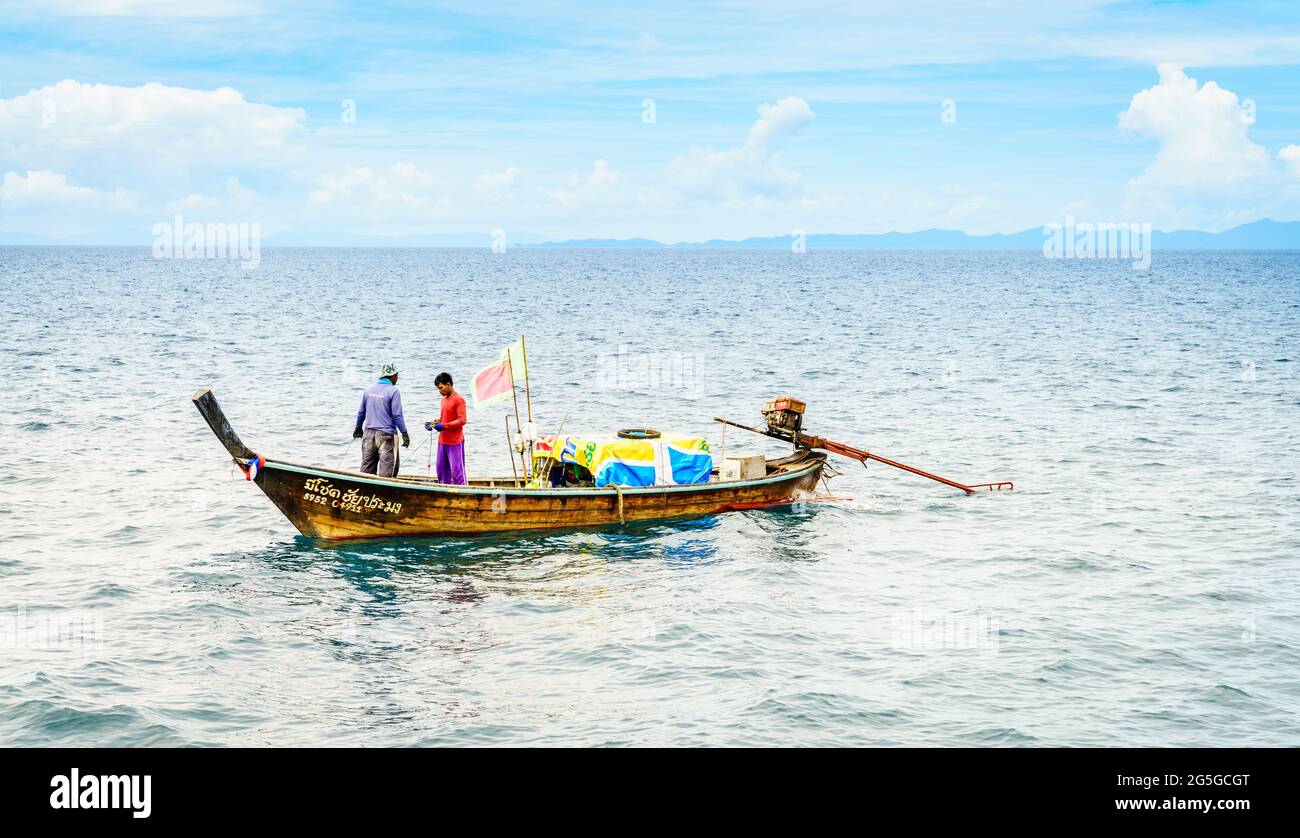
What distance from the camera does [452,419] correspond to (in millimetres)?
19562

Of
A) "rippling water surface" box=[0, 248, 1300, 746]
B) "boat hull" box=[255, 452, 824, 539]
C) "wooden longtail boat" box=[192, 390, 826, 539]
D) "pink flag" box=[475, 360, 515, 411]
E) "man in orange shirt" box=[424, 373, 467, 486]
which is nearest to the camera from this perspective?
"rippling water surface" box=[0, 248, 1300, 746]

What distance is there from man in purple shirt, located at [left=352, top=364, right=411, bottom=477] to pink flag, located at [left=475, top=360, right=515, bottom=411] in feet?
4.54

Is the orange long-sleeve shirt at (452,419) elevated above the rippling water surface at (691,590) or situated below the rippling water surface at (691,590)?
above

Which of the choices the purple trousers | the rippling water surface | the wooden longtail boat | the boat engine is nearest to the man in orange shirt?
the purple trousers

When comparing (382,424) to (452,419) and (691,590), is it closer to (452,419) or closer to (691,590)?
(452,419)

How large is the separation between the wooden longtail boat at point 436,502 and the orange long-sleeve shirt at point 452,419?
79 cm

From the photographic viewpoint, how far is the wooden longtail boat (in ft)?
61.0

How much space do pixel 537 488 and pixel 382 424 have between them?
9.41 ft

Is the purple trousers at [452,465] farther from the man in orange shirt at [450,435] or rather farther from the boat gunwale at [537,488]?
the boat gunwale at [537,488]

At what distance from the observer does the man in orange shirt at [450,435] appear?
63.6 feet


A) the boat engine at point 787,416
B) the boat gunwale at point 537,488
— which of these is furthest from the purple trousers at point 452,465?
the boat engine at point 787,416

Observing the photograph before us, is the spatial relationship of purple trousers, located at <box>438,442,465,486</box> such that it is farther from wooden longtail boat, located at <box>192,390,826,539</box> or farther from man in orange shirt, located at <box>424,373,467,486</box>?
wooden longtail boat, located at <box>192,390,826,539</box>

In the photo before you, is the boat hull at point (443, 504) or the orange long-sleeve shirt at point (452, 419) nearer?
the boat hull at point (443, 504)
